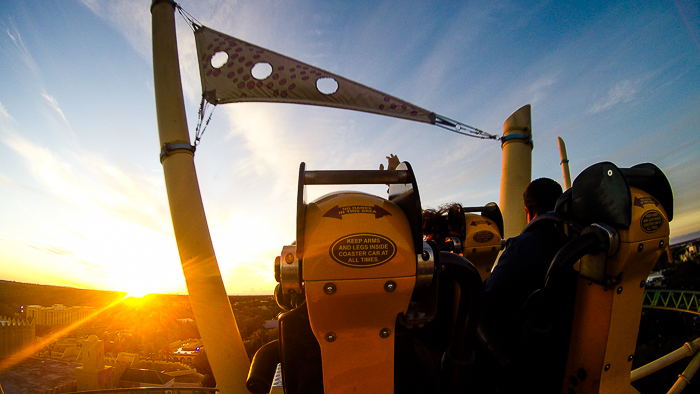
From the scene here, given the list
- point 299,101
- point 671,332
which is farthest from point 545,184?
point 671,332

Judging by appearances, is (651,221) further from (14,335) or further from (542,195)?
(14,335)

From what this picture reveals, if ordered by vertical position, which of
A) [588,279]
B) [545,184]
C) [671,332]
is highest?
[545,184]

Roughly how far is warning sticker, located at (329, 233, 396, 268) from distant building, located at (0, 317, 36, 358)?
44.0 feet

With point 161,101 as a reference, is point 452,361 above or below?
below

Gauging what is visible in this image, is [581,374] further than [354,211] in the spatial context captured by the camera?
Yes

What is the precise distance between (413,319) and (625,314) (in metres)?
1.32

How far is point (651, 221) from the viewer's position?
1360 mm

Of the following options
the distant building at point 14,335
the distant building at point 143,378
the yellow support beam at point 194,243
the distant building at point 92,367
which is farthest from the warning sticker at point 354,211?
the distant building at point 14,335

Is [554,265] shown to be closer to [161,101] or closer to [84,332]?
[161,101]

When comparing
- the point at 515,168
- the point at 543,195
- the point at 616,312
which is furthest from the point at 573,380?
the point at 515,168

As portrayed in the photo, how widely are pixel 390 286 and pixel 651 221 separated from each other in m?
1.43

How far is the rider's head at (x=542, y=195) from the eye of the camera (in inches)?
99.1

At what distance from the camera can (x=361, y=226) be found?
86 cm

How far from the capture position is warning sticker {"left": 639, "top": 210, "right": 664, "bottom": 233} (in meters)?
1.35
